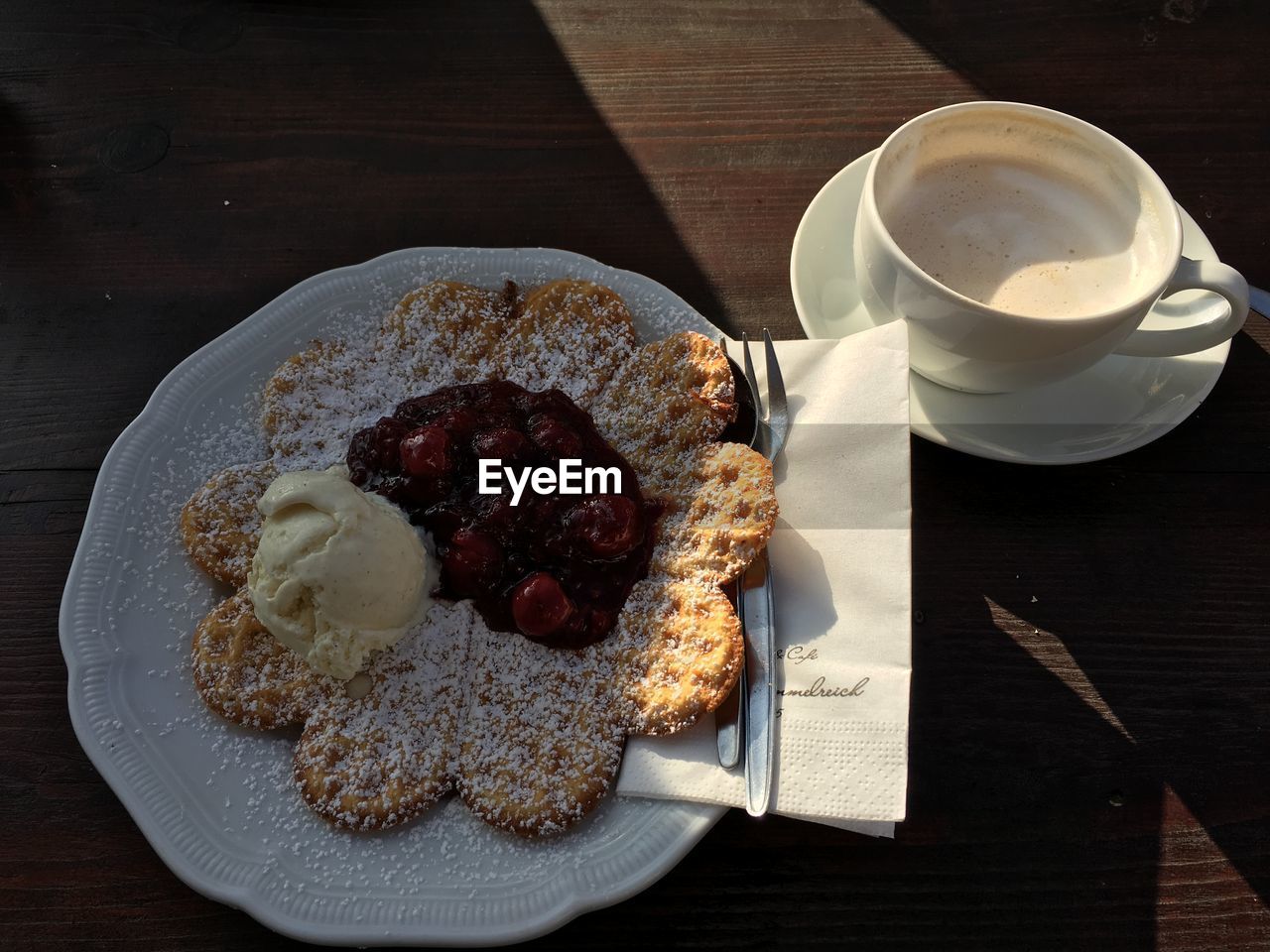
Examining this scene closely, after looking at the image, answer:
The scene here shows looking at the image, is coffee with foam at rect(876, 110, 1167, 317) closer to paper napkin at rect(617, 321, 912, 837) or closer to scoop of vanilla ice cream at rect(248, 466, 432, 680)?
paper napkin at rect(617, 321, 912, 837)

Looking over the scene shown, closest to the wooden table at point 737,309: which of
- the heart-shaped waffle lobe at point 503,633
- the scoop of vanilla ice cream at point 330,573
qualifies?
the heart-shaped waffle lobe at point 503,633

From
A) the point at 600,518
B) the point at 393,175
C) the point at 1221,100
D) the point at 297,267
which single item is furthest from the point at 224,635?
the point at 1221,100

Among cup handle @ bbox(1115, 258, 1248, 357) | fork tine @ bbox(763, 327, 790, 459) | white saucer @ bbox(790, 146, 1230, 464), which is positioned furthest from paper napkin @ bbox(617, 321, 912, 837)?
cup handle @ bbox(1115, 258, 1248, 357)

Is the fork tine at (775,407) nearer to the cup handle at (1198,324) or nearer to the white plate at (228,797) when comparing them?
the white plate at (228,797)

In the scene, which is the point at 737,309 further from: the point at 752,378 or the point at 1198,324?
the point at 1198,324

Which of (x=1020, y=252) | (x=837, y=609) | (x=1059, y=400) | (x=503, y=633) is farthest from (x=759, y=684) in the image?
(x=1020, y=252)

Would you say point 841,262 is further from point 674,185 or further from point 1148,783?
point 1148,783
